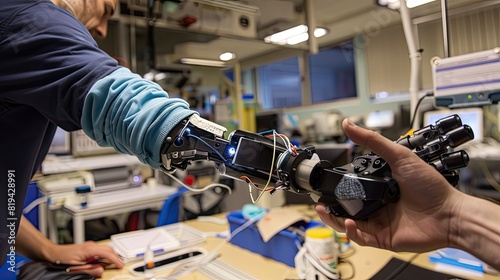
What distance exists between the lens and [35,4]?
49cm

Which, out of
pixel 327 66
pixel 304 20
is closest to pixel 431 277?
pixel 304 20

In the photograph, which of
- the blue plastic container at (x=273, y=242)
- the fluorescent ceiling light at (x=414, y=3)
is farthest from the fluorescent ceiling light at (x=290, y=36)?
the blue plastic container at (x=273, y=242)

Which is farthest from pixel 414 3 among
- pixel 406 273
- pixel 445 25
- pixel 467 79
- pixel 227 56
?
pixel 227 56

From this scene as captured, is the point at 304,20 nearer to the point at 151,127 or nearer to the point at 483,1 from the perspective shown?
the point at 483,1

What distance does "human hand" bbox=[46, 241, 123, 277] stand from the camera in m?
1.02

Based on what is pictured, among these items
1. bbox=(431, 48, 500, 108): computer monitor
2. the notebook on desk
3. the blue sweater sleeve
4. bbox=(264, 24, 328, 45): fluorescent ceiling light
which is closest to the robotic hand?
the blue sweater sleeve

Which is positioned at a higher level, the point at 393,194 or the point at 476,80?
the point at 476,80

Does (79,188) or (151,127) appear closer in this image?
(151,127)

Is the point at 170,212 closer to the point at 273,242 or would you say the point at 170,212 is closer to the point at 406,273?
the point at 273,242

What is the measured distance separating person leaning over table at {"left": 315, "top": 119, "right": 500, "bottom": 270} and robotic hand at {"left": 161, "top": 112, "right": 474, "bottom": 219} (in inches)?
1.1

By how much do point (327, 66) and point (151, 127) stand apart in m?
5.02

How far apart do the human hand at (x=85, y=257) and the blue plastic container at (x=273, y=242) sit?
1.39 ft

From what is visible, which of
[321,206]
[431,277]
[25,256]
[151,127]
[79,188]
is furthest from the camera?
[79,188]

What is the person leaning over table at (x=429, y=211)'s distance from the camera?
19.7 inches
